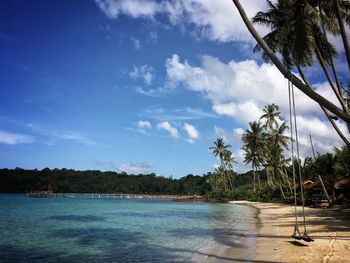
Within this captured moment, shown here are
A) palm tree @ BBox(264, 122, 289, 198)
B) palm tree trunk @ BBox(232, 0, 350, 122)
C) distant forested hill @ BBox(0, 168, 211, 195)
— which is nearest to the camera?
palm tree trunk @ BBox(232, 0, 350, 122)

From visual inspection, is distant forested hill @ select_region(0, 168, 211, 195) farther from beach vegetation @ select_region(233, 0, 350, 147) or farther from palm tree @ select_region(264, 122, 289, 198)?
beach vegetation @ select_region(233, 0, 350, 147)

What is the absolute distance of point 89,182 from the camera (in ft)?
499

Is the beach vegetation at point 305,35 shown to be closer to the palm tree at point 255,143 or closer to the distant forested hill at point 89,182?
the palm tree at point 255,143

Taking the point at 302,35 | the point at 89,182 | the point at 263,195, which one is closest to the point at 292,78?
the point at 302,35

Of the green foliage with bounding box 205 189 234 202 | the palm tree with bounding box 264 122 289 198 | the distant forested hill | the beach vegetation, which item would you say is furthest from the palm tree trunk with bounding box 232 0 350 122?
the distant forested hill

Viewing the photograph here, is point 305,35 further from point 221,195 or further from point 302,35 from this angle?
point 221,195

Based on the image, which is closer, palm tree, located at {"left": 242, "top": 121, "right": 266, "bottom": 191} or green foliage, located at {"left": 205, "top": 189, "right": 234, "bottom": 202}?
palm tree, located at {"left": 242, "top": 121, "right": 266, "bottom": 191}

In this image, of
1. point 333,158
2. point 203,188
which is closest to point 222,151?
point 203,188

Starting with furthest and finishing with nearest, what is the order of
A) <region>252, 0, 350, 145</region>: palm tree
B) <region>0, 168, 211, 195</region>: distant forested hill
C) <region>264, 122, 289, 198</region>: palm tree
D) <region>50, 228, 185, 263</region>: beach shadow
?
<region>0, 168, 211, 195</region>: distant forested hill → <region>264, 122, 289, 198</region>: palm tree → <region>50, 228, 185, 263</region>: beach shadow → <region>252, 0, 350, 145</region>: palm tree

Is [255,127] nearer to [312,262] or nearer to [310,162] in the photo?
[310,162]

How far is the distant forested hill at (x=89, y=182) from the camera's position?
135 m

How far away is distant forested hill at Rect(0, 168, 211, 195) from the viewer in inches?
5305

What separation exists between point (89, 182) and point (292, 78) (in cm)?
14931

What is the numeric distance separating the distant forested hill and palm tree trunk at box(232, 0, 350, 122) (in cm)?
12066
